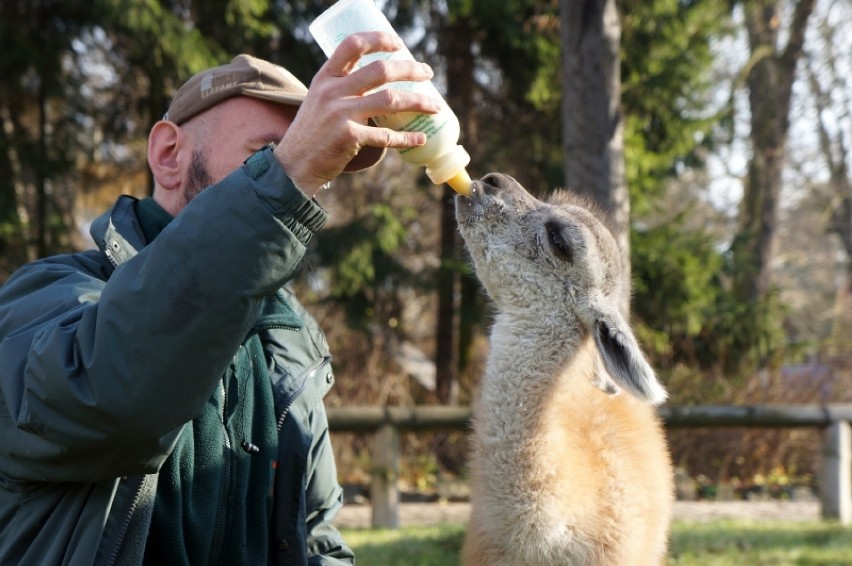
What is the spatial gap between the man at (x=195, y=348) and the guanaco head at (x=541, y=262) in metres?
0.62

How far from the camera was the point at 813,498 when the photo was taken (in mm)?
10070

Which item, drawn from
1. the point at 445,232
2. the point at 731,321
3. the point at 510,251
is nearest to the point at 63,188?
the point at 445,232

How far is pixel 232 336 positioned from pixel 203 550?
3.07 ft

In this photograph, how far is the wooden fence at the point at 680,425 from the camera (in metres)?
7.64

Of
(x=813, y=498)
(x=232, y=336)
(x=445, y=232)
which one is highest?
(x=445, y=232)

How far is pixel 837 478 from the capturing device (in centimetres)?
782

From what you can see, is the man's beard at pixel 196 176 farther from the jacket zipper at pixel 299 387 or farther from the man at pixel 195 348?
the jacket zipper at pixel 299 387

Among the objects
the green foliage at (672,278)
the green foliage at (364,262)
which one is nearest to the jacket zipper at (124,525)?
the green foliage at (672,278)

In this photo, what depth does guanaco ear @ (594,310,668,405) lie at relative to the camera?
9.28ft

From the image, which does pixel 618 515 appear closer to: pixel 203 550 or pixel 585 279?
pixel 585 279

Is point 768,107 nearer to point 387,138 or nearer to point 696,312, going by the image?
point 696,312

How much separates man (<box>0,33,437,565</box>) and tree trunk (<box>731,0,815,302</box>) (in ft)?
49.0

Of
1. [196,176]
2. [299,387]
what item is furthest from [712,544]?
[196,176]

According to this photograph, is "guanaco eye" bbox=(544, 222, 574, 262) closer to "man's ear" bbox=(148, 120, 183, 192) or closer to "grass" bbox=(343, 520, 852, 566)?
"man's ear" bbox=(148, 120, 183, 192)
